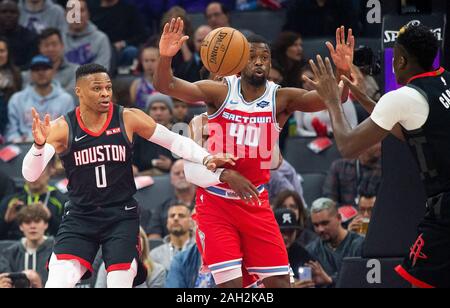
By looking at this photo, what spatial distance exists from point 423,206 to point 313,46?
3205 millimetres

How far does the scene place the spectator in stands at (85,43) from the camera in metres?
11.8

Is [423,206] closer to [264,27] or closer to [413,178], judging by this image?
[413,178]

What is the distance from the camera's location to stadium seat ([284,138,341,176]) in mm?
11281

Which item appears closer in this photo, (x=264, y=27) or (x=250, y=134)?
(x=250, y=134)

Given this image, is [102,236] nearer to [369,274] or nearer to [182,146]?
[182,146]

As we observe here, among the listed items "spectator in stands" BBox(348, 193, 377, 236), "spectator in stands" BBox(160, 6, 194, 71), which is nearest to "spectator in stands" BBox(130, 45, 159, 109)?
"spectator in stands" BBox(160, 6, 194, 71)

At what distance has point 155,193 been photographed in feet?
36.2

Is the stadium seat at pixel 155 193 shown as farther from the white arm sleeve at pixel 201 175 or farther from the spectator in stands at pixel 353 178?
the white arm sleeve at pixel 201 175

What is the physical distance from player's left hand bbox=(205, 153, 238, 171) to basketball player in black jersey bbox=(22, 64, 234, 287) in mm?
10

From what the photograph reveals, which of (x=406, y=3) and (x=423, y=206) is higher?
(x=406, y=3)

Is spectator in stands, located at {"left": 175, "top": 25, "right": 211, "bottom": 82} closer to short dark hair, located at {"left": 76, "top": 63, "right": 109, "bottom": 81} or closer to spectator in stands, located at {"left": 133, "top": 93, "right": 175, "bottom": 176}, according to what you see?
spectator in stands, located at {"left": 133, "top": 93, "right": 175, "bottom": 176}

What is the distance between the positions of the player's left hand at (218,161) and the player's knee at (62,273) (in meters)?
1.08
